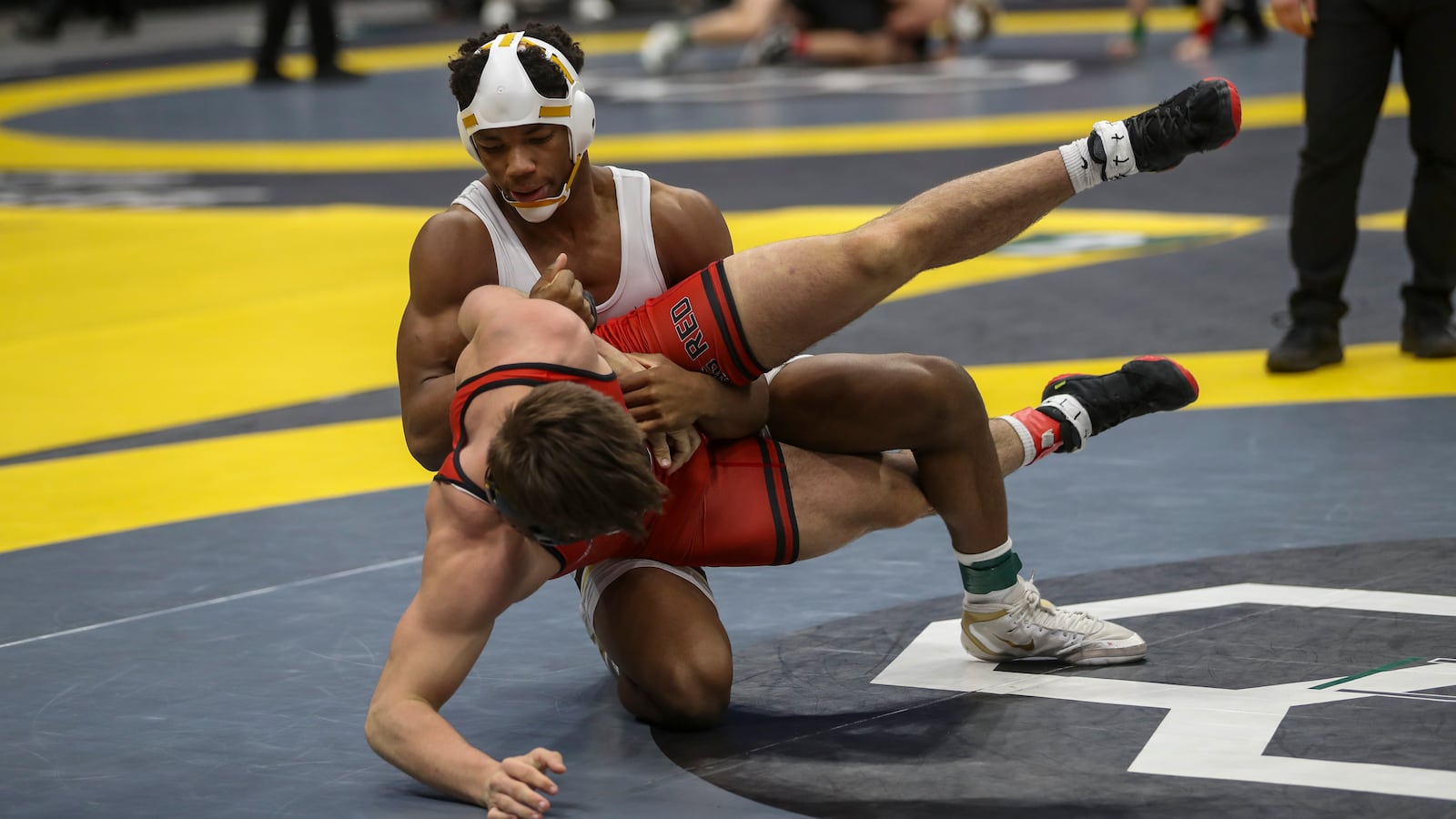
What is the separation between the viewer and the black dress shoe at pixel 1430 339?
519 centimetres

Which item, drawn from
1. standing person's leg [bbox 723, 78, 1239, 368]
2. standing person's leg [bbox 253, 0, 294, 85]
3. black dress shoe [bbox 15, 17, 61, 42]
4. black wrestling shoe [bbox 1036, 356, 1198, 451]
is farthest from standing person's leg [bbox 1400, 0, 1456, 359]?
black dress shoe [bbox 15, 17, 61, 42]

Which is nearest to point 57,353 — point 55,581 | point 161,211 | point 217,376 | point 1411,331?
point 217,376

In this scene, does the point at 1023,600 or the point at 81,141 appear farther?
the point at 81,141

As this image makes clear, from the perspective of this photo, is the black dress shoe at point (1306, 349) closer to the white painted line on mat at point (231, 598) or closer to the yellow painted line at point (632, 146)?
the white painted line on mat at point (231, 598)

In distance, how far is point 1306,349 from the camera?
16.9 feet

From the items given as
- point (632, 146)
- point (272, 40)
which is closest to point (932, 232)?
point (632, 146)

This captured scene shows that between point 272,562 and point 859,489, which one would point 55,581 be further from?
point 859,489

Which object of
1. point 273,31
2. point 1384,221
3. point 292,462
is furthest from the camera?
point 273,31

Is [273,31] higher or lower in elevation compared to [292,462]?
higher

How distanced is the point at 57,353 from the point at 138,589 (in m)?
2.49

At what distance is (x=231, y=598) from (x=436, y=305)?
3.01ft

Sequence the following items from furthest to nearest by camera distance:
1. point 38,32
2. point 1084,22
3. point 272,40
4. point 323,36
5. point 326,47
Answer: point 38,32 < point 1084,22 < point 326,47 < point 323,36 < point 272,40

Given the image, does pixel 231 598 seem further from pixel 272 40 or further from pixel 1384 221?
pixel 272 40

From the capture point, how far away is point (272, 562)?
401 cm
